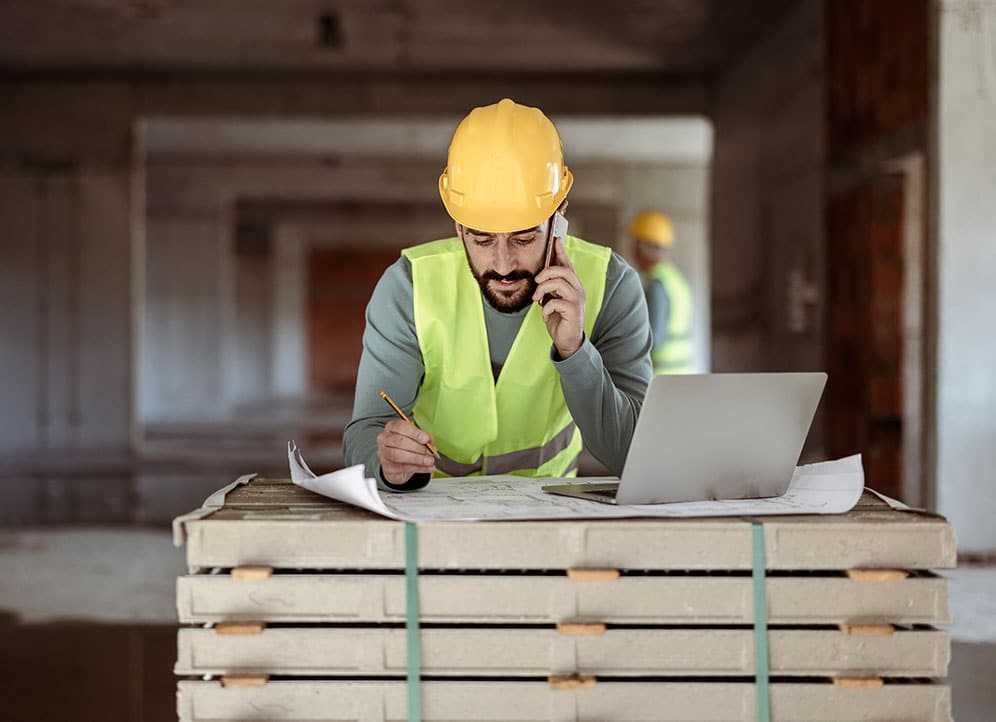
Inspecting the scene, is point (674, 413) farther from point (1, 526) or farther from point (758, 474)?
point (1, 526)

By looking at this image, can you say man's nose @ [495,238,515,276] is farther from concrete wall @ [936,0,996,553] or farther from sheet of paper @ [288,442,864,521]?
concrete wall @ [936,0,996,553]

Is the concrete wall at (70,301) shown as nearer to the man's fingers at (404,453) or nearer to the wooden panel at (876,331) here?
the wooden panel at (876,331)

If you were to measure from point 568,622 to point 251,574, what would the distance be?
1.56ft

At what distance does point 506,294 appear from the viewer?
2430 mm

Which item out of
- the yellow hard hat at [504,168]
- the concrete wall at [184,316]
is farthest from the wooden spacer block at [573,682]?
the concrete wall at [184,316]

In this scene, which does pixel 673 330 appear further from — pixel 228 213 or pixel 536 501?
pixel 228 213

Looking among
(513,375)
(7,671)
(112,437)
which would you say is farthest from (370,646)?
(112,437)

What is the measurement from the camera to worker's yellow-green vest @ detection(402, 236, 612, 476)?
95.7 inches

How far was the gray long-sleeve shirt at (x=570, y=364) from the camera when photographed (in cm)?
227

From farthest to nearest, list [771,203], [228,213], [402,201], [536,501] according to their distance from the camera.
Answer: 1. [402,201]
2. [228,213]
3. [771,203]
4. [536,501]

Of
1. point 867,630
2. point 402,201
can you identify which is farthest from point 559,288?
point 402,201

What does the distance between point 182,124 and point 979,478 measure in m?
12.1

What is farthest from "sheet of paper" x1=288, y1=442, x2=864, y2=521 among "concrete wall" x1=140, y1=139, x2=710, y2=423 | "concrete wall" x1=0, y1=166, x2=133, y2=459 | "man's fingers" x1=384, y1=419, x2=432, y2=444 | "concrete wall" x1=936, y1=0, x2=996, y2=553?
"concrete wall" x1=140, y1=139, x2=710, y2=423

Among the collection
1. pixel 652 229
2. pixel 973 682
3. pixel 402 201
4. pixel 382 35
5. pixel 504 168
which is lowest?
pixel 973 682
